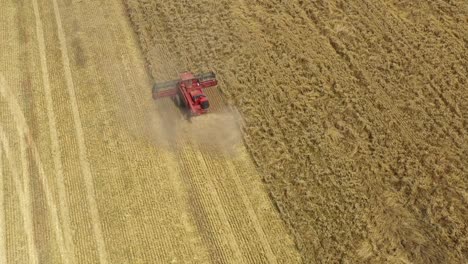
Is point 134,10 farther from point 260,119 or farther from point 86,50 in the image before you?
point 260,119

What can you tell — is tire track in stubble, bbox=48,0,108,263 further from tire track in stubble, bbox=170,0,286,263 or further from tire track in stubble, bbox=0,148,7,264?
tire track in stubble, bbox=170,0,286,263

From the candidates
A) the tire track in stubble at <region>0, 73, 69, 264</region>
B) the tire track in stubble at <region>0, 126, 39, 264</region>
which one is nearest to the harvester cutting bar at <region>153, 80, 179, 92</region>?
the tire track in stubble at <region>0, 73, 69, 264</region>

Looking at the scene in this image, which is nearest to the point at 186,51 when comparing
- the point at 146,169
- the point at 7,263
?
the point at 146,169

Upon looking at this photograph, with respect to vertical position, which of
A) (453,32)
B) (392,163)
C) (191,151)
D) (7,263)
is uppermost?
(453,32)

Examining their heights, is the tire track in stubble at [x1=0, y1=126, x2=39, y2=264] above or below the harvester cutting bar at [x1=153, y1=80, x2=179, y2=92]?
below

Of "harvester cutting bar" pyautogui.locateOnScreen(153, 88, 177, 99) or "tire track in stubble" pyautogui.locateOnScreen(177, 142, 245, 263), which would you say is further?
"harvester cutting bar" pyautogui.locateOnScreen(153, 88, 177, 99)

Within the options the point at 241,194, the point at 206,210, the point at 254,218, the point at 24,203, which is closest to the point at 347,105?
the point at 241,194

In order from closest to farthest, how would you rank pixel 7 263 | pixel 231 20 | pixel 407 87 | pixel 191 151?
pixel 7 263
pixel 191 151
pixel 407 87
pixel 231 20

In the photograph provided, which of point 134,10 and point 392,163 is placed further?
point 134,10
